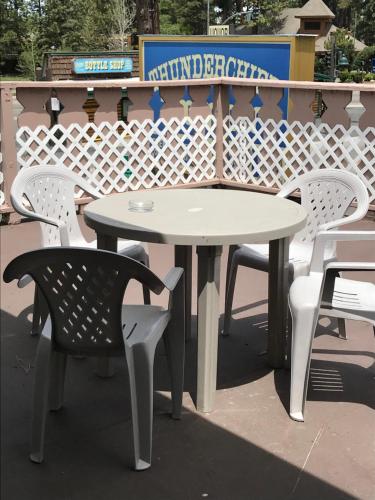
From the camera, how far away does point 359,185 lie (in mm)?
3691

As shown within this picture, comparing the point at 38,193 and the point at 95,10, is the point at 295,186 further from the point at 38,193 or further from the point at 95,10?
the point at 95,10

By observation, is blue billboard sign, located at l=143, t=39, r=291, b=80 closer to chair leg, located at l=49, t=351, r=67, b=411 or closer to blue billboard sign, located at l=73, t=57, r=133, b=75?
chair leg, located at l=49, t=351, r=67, b=411

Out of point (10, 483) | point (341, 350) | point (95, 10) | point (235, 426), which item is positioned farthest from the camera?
point (95, 10)

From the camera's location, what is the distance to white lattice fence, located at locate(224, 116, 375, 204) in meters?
6.37

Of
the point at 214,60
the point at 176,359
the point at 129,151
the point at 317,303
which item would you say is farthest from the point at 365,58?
the point at 176,359

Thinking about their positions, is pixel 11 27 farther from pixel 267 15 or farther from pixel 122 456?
pixel 122 456

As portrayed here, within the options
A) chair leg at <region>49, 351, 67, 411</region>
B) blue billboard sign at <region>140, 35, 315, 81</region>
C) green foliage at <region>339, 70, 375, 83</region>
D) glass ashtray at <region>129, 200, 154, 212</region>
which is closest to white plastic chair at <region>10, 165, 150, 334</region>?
glass ashtray at <region>129, 200, 154, 212</region>

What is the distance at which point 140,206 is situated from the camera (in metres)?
3.22

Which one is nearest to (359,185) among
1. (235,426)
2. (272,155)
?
(235,426)

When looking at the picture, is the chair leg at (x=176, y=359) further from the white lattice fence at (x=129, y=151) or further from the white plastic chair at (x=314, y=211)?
the white lattice fence at (x=129, y=151)

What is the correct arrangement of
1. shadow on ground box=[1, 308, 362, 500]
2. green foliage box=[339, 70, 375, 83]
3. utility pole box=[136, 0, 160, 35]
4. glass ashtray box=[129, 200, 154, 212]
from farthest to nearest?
1. green foliage box=[339, 70, 375, 83]
2. utility pole box=[136, 0, 160, 35]
3. glass ashtray box=[129, 200, 154, 212]
4. shadow on ground box=[1, 308, 362, 500]

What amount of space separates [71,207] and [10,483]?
187 cm

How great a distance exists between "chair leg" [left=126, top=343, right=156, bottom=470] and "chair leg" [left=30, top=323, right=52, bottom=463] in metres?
0.34

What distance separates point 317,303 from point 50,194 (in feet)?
5.93
